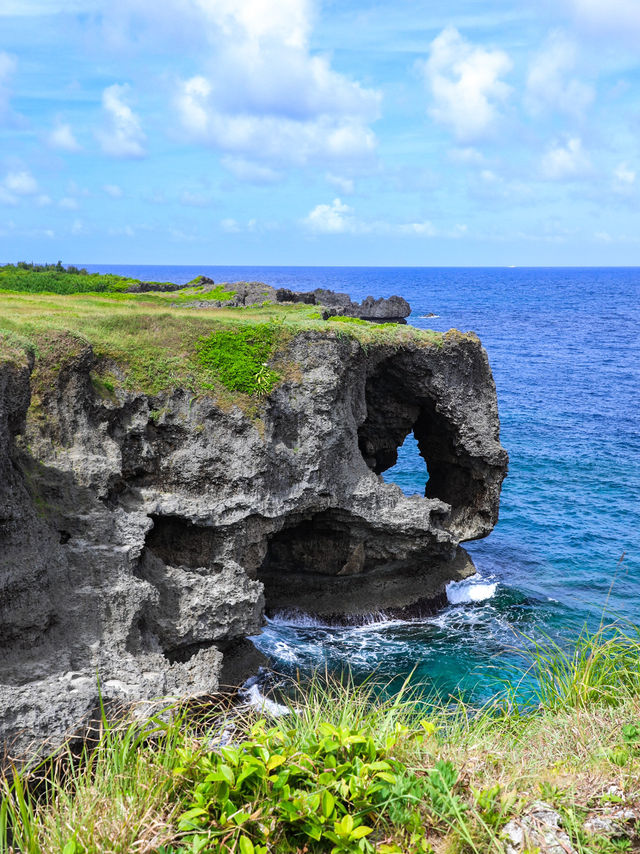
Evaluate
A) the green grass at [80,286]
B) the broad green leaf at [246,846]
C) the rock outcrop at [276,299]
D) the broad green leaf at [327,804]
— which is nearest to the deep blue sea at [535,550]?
the broad green leaf at [327,804]

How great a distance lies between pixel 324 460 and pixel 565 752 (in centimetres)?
1391

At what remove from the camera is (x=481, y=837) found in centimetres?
589

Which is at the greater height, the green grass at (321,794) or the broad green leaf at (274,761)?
the broad green leaf at (274,761)

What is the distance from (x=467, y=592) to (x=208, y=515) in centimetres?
1213

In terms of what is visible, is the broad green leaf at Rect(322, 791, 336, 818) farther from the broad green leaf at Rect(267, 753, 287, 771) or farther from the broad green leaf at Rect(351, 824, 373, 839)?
the broad green leaf at Rect(267, 753, 287, 771)

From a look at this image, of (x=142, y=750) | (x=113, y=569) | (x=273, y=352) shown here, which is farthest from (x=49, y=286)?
(x=142, y=750)

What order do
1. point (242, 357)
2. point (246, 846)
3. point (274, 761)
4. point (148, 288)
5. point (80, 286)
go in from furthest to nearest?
point (148, 288), point (80, 286), point (242, 357), point (274, 761), point (246, 846)

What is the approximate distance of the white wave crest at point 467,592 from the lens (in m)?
26.1

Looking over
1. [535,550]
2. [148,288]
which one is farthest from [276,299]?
[535,550]

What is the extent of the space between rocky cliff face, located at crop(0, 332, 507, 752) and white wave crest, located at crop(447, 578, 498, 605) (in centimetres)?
41

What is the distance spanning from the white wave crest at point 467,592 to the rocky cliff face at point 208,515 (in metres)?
0.41

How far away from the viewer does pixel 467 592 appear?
26.3m

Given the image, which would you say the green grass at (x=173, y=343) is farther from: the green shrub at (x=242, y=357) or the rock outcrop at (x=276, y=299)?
the rock outcrop at (x=276, y=299)

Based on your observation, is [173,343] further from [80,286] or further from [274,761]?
[80,286]
